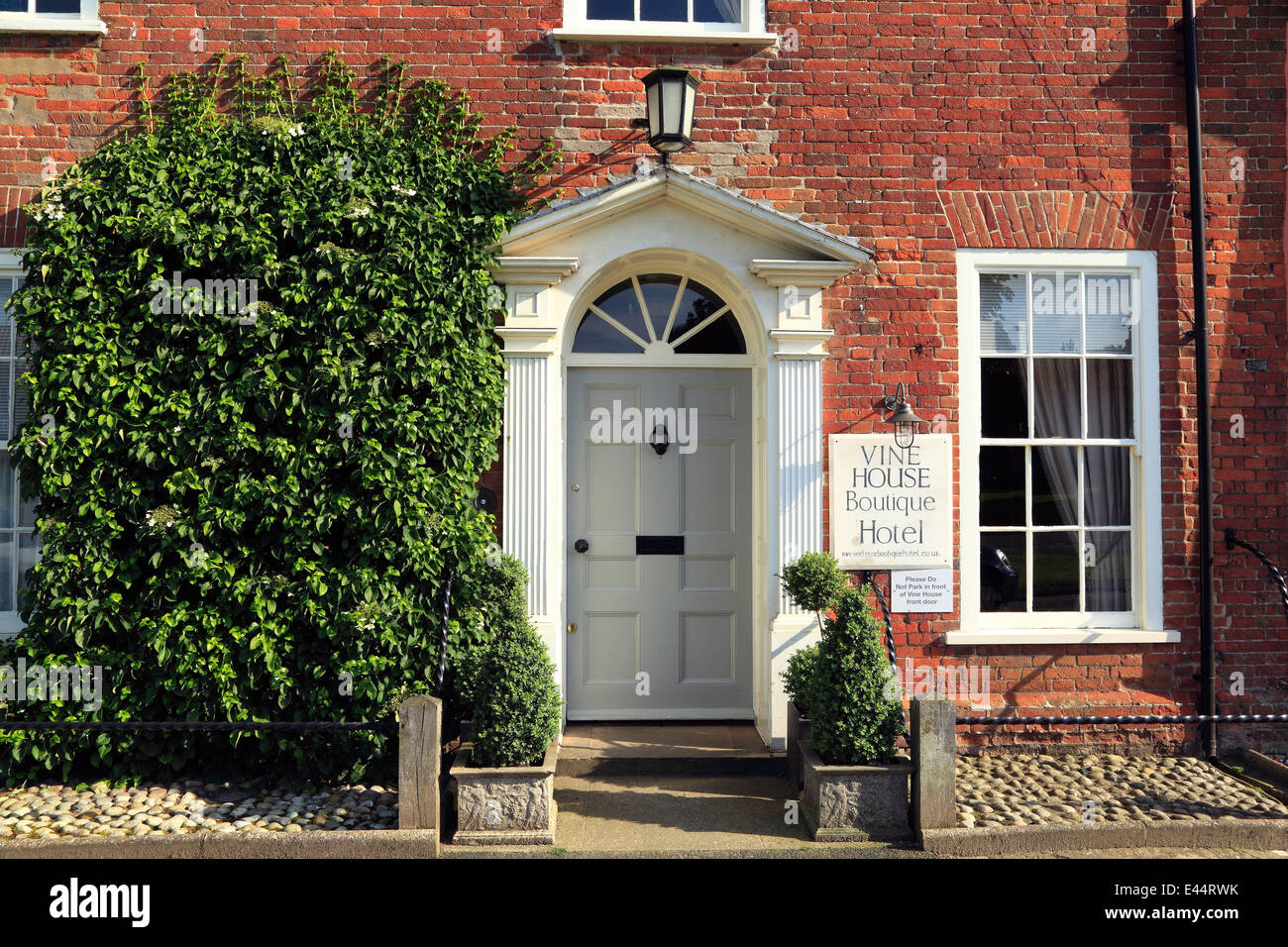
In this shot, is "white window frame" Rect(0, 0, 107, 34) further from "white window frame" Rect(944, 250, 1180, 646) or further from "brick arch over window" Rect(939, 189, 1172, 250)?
"white window frame" Rect(944, 250, 1180, 646)

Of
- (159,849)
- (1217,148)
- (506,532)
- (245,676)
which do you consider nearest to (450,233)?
(506,532)

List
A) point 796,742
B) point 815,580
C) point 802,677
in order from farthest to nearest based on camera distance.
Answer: point 796,742 → point 802,677 → point 815,580

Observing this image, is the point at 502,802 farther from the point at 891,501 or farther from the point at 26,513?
the point at 26,513

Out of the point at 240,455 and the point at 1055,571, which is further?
the point at 1055,571

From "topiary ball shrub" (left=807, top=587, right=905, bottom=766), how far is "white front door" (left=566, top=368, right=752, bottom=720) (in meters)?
1.41

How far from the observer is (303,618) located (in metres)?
5.48

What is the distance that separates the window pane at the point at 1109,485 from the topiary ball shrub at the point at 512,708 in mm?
3904

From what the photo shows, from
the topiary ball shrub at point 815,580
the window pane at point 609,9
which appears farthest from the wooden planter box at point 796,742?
the window pane at point 609,9

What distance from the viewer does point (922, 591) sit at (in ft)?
20.1

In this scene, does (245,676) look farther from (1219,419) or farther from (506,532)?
(1219,419)

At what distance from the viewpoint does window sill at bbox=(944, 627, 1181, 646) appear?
6.08 metres

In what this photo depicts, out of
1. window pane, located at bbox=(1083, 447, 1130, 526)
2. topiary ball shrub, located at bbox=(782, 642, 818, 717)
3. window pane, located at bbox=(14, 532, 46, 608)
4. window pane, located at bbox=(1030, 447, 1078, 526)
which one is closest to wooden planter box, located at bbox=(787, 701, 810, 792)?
topiary ball shrub, located at bbox=(782, 642, 818, 717)

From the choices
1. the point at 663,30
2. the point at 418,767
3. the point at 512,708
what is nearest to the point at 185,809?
the point at 418,767

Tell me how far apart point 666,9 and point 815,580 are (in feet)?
13.0
